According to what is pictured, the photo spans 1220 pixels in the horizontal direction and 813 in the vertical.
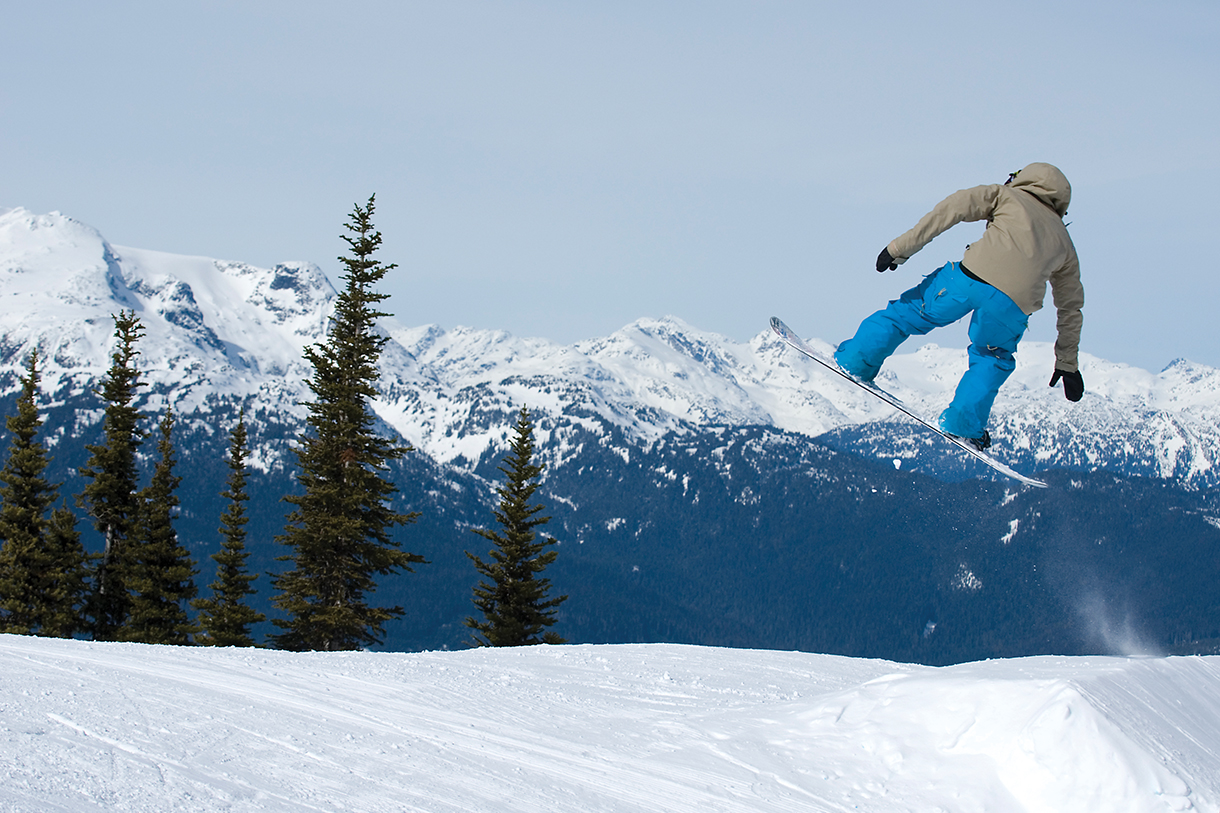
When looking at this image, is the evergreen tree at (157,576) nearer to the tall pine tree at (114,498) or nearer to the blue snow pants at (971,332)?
the tall pine tree at (114,498)

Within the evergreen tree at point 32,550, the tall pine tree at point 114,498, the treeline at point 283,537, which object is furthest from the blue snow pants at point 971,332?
the tall pine tree at point 114,498

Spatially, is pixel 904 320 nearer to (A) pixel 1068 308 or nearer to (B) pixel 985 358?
(B) pixel 985 358

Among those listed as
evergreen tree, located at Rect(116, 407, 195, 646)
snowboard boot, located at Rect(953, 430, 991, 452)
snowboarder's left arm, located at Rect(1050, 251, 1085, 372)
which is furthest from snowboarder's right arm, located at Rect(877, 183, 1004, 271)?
evergreen tree, located at Rect(116, 407, 195, 646)

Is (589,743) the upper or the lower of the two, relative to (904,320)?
lower

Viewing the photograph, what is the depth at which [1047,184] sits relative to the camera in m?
7.73

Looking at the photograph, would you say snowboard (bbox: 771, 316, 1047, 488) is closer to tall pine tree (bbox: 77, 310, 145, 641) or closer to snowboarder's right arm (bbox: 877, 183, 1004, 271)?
snowboarder's right arm (bbox: 877, 183, 1004, 271)

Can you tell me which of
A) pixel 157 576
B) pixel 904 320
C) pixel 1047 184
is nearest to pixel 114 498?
pixel 157 576

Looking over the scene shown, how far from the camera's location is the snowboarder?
7.67 metres

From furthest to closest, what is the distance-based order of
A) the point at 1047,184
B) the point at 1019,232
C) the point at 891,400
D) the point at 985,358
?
the point at 891,400 → the point at 985,358 → the point at 1047,184 → the point at 1019,232

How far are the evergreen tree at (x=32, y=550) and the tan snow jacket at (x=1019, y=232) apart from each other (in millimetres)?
29279

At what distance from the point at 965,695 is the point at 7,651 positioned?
8296 mm

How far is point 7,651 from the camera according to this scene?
27.5 ft

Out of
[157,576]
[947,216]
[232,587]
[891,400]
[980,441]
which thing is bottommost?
[232,587]

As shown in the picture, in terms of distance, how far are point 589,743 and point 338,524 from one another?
66.6ft
